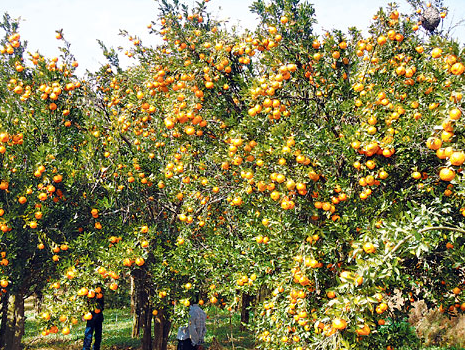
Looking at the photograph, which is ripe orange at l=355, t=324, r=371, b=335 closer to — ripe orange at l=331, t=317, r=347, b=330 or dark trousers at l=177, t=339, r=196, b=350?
ripe orange at l=331, t=317, r=347, b=330

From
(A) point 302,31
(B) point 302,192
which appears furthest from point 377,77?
(B) point 302,192

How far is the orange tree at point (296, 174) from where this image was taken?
3809 mm

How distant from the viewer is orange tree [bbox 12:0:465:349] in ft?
12.5

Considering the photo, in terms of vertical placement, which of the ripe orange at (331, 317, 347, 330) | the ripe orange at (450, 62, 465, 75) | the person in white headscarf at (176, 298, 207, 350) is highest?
the ripe orange at (450, 62, 465, 75)

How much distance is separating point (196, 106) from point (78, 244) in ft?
9.69

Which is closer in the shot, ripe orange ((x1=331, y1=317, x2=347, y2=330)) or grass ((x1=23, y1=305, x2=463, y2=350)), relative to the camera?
ripe orange ((x1=331, y1=317, x2=347, y2=330))

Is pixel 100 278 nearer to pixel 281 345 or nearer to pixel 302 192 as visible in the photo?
pixel 281 345

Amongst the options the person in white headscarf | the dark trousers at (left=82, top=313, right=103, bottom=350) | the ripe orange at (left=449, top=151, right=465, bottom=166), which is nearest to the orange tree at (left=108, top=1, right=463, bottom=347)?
the ripe orange at (left=449, top=151, right=465, bottom=166)

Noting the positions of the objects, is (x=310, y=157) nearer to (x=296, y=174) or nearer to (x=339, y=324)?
(x=296, y=174)

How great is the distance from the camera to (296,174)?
4.25 metres

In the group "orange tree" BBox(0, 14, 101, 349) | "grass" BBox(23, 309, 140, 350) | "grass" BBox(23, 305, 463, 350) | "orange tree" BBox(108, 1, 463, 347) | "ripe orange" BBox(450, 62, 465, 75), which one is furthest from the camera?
"grass" BBox(23, 309, 140, 350)

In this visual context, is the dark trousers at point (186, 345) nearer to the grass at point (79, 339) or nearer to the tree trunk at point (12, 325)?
the tree trunk at point (12, 325)

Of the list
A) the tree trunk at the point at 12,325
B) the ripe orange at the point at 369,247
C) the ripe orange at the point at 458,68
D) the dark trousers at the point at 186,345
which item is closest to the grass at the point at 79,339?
the tree trunk at the point at 12,325

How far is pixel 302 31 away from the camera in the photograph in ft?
16.8
